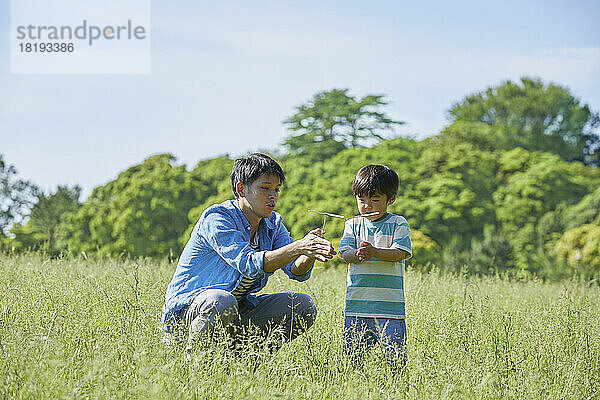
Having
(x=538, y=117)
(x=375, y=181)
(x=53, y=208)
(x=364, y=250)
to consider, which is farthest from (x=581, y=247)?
(x=538, y=117)

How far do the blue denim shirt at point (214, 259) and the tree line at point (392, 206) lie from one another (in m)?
9.91

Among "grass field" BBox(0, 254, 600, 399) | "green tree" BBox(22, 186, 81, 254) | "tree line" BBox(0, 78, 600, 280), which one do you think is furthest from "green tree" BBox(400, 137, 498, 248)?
"green tree" BBox(22, 186, 81, 254)

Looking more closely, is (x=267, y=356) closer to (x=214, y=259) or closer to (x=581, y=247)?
(x=214, y=259)

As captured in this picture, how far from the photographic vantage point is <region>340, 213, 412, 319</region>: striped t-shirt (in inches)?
148

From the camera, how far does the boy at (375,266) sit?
372 cm

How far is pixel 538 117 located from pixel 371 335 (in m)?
33.2

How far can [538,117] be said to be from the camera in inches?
1341

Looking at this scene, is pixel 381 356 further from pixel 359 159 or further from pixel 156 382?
pixel 359 159

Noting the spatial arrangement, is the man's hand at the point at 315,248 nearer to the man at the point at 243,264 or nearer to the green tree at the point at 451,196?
the man at the point at 243,264

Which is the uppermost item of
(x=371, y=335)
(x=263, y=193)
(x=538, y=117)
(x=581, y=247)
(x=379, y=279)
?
(x=538, y=117)

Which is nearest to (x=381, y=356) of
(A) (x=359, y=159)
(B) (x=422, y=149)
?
(A) (x=359, y=159)

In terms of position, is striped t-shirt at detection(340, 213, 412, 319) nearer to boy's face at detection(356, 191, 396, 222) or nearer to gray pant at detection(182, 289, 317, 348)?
boy's face at detection(356, 191, 396, 222)

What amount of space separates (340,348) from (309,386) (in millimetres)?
611

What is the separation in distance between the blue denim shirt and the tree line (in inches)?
390
